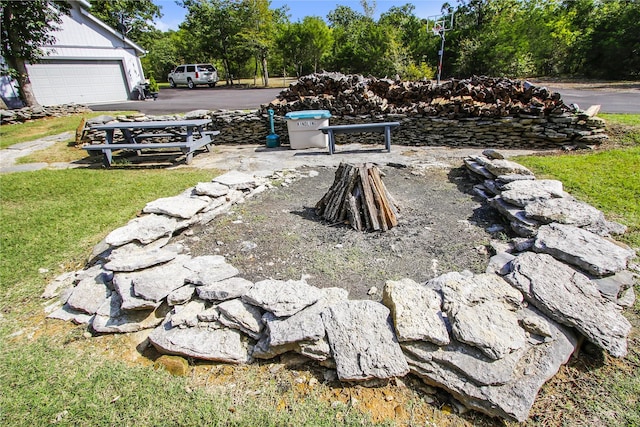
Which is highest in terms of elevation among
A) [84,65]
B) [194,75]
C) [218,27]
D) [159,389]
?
[218,27]

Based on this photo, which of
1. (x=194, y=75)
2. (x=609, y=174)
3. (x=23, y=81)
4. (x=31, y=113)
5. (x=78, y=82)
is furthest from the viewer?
(x=194, y=75)

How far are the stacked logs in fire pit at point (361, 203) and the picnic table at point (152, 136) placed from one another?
193 inches

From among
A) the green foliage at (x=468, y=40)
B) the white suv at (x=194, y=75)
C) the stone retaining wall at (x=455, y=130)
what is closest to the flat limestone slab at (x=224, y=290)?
the stone retaining wall at (x=455, y=130)

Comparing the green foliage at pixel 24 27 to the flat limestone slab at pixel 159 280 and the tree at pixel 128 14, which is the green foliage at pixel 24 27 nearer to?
the tree at pixel 128 14

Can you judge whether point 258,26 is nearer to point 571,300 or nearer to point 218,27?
point 218,27

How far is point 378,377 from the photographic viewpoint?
1.97m

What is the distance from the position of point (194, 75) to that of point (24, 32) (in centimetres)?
1367

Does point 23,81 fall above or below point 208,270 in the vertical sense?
above

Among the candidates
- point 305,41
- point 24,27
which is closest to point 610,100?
point 305,41

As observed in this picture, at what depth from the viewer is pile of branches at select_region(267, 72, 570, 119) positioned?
24.2 feet

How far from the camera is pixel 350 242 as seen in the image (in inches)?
140

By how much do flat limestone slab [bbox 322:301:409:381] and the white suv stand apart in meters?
27.9

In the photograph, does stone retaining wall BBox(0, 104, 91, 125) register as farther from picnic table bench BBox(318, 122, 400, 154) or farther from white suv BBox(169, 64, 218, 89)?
white suv BBox(169, 64, 218, 89)

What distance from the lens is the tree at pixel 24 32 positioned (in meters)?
11.9
